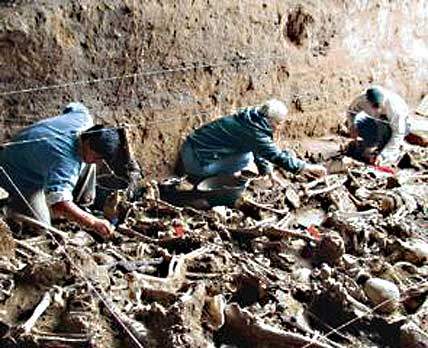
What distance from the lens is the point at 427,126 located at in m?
8.12

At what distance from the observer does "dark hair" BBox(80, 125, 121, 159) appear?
13.6 ft

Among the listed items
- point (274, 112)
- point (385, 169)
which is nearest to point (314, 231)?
point (274, 112)

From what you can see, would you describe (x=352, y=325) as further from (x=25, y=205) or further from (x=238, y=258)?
(x=25, y=205)

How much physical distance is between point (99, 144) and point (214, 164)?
6.10ft

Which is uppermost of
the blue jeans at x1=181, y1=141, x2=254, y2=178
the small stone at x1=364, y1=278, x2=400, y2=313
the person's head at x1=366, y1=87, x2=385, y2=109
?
the person's head at x1=366, y1=87, x2=385, y2=109

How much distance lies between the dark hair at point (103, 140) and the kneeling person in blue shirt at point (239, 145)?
5.55ft

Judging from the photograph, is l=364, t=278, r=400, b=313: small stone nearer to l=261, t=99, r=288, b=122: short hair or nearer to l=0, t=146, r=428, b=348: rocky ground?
l=0, t=146, r=428, b=348: rocky ground

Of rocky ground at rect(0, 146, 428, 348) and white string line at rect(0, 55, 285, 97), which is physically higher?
white string line at rect(0, 55, 285, 97)

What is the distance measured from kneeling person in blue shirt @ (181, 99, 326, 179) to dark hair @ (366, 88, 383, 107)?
109 centimetres

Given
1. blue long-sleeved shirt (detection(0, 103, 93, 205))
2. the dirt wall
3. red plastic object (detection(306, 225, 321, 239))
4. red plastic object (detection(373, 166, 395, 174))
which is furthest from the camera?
red plastic object (detection(373, 166, 395, 174))

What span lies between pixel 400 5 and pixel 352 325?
5.98m

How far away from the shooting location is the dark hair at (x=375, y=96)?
664 centimetres

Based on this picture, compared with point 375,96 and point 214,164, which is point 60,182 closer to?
point 214,164

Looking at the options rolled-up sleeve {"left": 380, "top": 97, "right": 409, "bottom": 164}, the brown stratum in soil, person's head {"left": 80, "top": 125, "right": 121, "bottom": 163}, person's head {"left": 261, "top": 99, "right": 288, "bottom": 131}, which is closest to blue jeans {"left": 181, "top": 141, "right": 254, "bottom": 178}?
the brown stratum in soil
